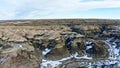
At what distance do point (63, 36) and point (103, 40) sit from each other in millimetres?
5141

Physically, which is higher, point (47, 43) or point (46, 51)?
point (47, 43)

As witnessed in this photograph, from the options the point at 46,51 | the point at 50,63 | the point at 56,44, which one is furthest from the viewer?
the point at 56,44

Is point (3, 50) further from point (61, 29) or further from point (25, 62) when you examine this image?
point (61, 29)

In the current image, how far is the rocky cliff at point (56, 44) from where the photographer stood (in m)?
34.3

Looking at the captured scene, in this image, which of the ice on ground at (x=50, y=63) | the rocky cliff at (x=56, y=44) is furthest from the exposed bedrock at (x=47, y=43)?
the ice on ground at (x=50, y=63)

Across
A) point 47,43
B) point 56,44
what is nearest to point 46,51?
point 47,43

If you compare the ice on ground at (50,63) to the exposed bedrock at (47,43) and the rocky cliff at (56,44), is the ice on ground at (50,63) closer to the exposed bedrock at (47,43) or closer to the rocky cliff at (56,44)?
the rocky cliff at (56,44)

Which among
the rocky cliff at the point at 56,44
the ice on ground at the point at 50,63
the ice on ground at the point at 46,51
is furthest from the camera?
the ice on ground at the point at 46,51

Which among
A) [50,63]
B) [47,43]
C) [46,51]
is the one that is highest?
[47,43]

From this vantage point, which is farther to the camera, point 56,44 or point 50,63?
point 56,44

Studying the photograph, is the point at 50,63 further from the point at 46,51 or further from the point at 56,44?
the point at 56,44

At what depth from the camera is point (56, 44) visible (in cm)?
3797

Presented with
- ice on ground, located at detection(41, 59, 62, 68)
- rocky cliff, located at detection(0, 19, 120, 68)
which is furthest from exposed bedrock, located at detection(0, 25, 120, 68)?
ice on ground, located at detection(41, 59, 62, 68)

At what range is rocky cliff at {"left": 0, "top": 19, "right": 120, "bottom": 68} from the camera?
113 ft
